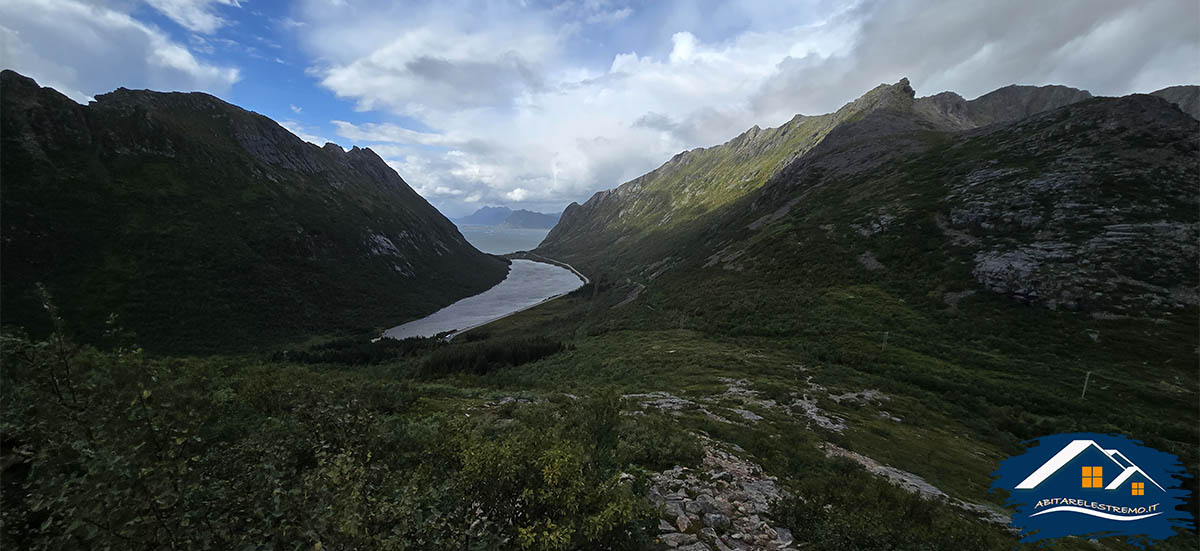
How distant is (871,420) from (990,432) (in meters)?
7.54

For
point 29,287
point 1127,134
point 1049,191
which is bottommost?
point 29,287

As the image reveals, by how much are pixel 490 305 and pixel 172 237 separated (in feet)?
240

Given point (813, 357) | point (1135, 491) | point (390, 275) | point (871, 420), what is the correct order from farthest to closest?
point (390, 275)
point (813, 357)
point (871, 420)
point (1135, 491)

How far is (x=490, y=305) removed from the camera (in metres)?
130

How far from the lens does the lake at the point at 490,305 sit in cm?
9600

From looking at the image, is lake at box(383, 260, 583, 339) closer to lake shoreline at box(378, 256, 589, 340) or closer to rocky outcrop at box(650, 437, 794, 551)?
lake shoreline at box(378, 256, 589, 340)

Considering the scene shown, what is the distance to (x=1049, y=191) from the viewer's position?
51.2 meters

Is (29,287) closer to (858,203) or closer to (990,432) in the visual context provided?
(990,432)

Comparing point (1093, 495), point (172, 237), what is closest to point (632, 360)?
point (1093, 495)

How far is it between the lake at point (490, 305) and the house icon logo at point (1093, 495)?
9174 centimetres

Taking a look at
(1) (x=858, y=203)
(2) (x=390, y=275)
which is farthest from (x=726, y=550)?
(2) (x=390, y=275)

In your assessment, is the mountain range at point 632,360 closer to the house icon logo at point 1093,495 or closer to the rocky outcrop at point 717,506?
the rocky outcrop at point 717,506

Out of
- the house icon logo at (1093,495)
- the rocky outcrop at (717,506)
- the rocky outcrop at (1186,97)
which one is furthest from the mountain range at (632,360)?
the rocky outcrop at (1186,97)

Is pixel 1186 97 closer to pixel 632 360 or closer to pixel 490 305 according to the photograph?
pixel 632 360
